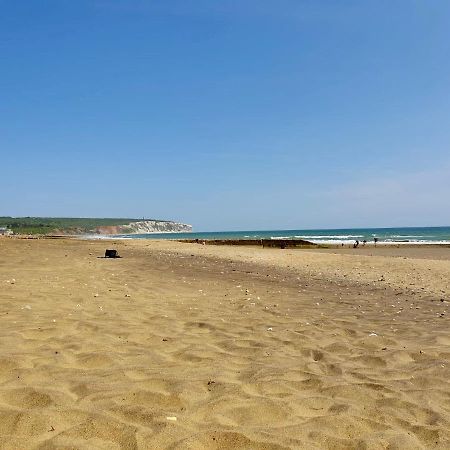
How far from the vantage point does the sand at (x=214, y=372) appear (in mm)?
3775

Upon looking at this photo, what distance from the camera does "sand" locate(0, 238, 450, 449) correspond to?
3775mm

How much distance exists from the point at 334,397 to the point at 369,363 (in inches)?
Answer: 62.2

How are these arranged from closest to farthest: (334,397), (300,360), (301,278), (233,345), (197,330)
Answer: (334,397) < (300,360) < (233,345) < (197,330) < (301,278)

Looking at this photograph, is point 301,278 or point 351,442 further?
point 301,278

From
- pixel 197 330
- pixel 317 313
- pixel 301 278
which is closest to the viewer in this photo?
pixel 197 330

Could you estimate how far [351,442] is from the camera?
376 centimetres

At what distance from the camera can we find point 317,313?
32.3 ft

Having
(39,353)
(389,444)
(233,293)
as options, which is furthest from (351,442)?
(233,293)

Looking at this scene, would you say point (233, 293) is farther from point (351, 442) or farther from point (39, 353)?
point (351, 442)

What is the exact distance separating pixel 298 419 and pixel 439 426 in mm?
1346

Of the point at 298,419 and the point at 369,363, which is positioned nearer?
the point at 298,419

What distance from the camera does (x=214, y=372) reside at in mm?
5352

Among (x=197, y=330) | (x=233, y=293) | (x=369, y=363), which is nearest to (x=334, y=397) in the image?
(x=369, y=363)

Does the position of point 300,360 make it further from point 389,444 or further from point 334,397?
point 389,444
